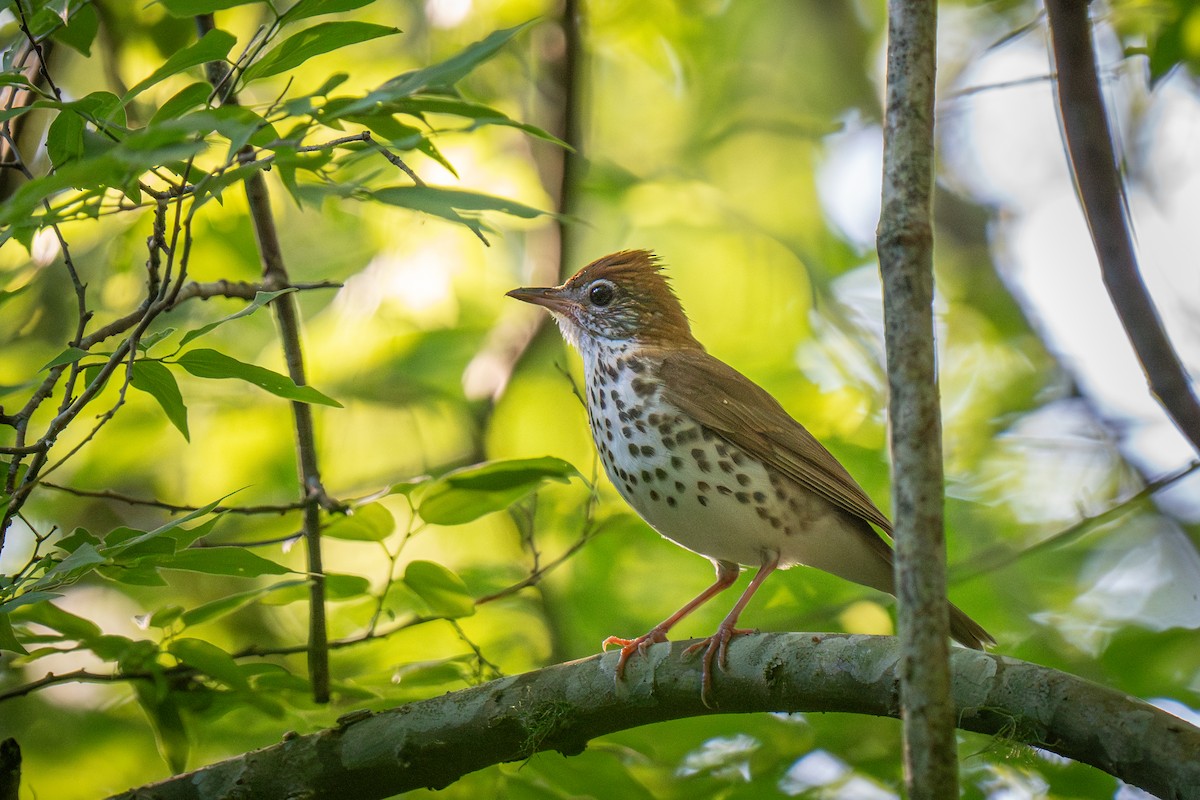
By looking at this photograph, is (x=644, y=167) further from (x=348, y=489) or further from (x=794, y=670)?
(x=794, y=670)

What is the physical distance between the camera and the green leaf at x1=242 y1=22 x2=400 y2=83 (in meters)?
2.54

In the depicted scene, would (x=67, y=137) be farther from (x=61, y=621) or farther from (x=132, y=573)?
(x=61, y=621)

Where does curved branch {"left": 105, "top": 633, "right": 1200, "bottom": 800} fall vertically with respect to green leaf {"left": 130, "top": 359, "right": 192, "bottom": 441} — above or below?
below

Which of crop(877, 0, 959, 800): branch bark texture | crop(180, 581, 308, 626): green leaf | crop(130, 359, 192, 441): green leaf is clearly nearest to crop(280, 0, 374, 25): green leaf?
crop(130, 359, 192, 441): green leaf

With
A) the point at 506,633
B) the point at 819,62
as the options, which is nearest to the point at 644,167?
the point at 819,62

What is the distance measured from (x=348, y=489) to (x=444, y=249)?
1.81m

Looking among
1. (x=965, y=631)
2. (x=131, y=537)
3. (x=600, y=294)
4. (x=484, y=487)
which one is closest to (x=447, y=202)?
(x=484, y=487)

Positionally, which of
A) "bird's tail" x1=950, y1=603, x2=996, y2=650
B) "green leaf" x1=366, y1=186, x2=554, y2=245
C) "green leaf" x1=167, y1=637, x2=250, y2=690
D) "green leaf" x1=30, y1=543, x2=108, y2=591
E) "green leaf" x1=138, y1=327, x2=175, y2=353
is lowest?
"bird's tail" x1=950, y1=603, x2=996, y2=650

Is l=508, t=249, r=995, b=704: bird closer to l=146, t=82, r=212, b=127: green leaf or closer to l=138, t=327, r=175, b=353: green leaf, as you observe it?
l=138, t=327, r=175, b=353: green leaf

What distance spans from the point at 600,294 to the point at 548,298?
263 mm

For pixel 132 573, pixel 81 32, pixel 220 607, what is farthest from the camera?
pixel 220 607

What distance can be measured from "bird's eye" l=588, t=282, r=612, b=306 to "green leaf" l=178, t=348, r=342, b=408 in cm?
273

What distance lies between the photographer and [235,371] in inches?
105

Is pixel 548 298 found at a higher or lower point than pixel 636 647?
higher
